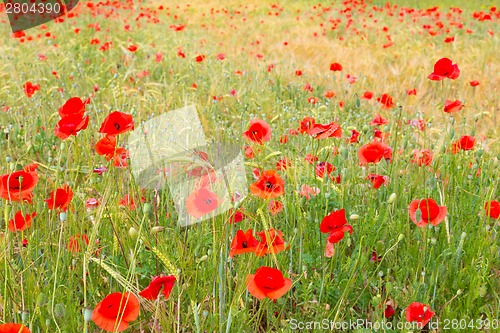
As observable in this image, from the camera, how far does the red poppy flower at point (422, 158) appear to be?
2.02 m

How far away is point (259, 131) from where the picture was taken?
70.8 inches

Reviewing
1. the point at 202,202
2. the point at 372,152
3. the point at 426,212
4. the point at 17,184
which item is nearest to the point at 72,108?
the point at 17,184

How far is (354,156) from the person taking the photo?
2.39 m

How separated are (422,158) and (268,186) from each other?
2.78 feet

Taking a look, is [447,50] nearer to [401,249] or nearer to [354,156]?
[354,156]

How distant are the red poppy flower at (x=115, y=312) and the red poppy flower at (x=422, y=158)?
49.6 inches

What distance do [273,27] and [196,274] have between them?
6650 mm

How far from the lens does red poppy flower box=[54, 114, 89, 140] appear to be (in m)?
1.42

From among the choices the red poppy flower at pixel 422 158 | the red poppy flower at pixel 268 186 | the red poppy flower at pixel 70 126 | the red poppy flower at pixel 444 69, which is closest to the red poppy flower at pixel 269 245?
the red poppy flower at pixel 268 186

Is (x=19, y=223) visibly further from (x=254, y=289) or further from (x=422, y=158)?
(x=422, y=158)

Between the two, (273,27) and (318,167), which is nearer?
(318,167)

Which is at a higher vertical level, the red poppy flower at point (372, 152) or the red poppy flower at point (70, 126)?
the red poppy flower at point (70, 126)

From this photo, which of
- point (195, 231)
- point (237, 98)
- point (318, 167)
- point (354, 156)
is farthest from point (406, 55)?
point (195, 231)

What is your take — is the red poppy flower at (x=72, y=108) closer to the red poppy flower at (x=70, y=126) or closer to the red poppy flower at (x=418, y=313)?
the red poppy flower at (x=70, y=126)
